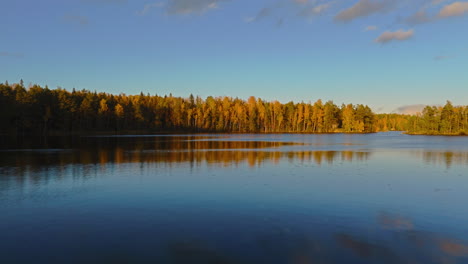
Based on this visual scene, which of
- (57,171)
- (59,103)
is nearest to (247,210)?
(57,171)

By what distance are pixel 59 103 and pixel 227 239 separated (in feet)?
429

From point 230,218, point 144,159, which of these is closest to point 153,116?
point 144,159

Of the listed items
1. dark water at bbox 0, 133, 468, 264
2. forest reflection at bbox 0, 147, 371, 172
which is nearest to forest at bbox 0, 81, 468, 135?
forest reflection at bbox 0, 147, 371, 172

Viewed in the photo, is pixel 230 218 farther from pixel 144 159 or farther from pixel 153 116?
pixel 153 116

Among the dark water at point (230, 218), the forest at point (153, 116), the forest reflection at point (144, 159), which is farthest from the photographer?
the forest at point (153, 116)

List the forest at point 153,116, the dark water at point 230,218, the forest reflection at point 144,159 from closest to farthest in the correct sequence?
the dark water at point 230,218, the forest reflection at point 144,159, the forest at point 153,116

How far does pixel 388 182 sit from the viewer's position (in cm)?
2328

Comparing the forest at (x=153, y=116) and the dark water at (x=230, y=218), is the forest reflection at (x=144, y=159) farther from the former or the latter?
the forest at (x=153, y=116)

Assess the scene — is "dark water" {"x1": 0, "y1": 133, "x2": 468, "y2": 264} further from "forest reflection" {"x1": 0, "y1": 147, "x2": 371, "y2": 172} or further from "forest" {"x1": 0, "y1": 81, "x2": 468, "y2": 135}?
"forest" {"x1": 0, "y1": 81, "x2": 468, "y2": 135}

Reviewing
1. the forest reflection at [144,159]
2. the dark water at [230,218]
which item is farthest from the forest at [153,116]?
the dark water at [230,218]

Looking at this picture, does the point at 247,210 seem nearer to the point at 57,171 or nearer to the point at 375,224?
the point at 375,224

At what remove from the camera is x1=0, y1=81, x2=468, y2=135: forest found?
115750 mm

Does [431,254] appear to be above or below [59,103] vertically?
below

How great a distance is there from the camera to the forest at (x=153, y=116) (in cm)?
11575
